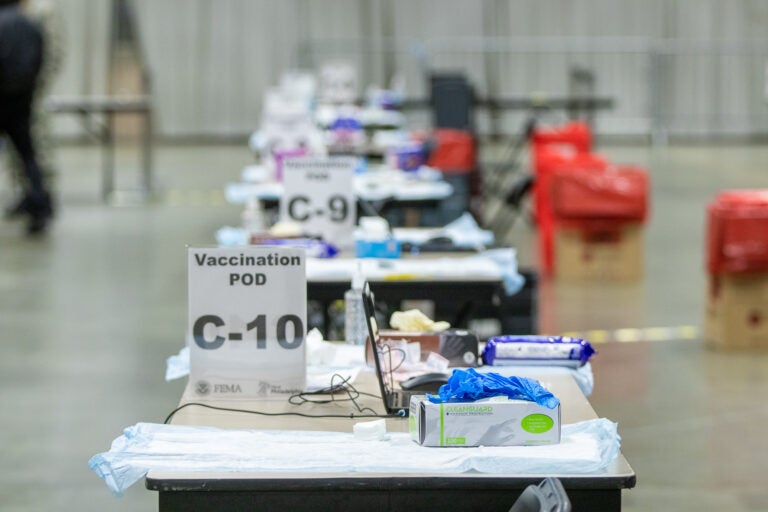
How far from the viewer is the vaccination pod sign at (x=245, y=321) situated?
3297 millimetres

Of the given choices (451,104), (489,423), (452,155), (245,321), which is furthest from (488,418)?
(451,104)

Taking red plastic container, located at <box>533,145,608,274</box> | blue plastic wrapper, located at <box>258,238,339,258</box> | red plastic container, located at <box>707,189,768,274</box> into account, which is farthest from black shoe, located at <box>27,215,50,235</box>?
blue plastic wrapper, located at <box>258,238,339,258</box>

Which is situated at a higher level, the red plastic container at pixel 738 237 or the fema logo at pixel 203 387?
the fema logo at pixel 203 387

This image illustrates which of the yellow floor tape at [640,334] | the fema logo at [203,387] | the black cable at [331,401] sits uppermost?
the fema logo at [203,387]

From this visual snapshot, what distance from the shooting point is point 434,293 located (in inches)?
192

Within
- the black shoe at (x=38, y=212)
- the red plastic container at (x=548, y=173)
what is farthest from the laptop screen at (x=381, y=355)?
the black shoe at (x=38, y=212)

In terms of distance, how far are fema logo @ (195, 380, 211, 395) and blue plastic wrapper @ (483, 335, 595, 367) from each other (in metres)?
0.70

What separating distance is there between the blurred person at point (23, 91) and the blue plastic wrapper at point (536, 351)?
27.0ft

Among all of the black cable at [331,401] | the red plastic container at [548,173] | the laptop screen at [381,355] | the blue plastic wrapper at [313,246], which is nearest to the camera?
the black cable at [331,401]

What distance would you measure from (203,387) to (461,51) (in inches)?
695

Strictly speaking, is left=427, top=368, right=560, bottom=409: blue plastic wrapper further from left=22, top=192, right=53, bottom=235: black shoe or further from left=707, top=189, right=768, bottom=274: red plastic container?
left=22, top=192, right=53, bottom=235: black shoe

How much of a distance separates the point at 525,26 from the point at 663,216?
29.0ft

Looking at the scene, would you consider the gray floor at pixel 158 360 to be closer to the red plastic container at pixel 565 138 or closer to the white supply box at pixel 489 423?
the red plastic container at pixel 565 138

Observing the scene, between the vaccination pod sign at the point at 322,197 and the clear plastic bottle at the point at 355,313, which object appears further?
the vaccination pod sign at the point at 322,197
